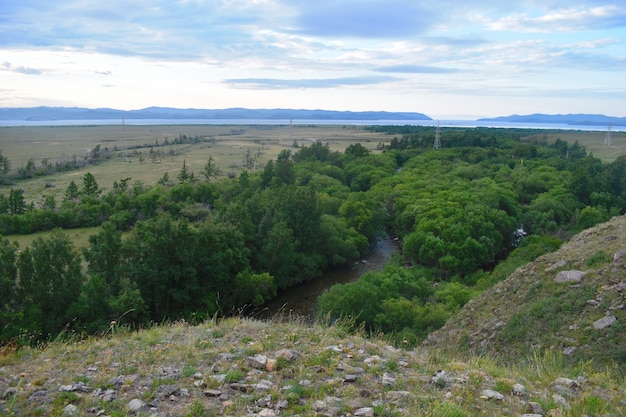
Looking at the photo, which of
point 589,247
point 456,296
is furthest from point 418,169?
point 589,247

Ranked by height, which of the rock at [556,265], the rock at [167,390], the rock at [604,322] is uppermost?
the rock at [167,390]

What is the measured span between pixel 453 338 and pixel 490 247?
93.3 feet

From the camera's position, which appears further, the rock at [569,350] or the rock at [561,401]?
the rock at [569,350]

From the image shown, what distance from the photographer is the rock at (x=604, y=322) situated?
41.7ft

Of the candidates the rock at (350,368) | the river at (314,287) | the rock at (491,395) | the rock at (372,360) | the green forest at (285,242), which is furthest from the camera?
the river at (314,287)

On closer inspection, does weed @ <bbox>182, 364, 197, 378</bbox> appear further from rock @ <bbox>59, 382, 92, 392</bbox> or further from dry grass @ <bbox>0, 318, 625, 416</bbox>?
rock @ <bbox>59, 382, 92, 392</bbox>

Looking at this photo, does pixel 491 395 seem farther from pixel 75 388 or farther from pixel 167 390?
pixel 75 388

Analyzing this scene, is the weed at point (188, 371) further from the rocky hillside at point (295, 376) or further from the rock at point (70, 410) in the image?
the rock at point (70, 410)

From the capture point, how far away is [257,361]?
897 cm

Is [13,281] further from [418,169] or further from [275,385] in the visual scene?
[418,169]

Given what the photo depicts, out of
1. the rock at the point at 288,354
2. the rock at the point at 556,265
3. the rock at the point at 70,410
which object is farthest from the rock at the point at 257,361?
the rock at the point at 556,265

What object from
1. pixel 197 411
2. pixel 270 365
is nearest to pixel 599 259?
pixel 270 365

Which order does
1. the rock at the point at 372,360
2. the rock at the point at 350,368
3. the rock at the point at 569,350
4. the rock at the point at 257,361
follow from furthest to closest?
the rock at the point at 569,350 < the rock at the point at 372,360 < the rock at the point at 257,361 < the rock at the point at 350,368

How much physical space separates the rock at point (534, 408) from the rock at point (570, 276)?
10065 mm
